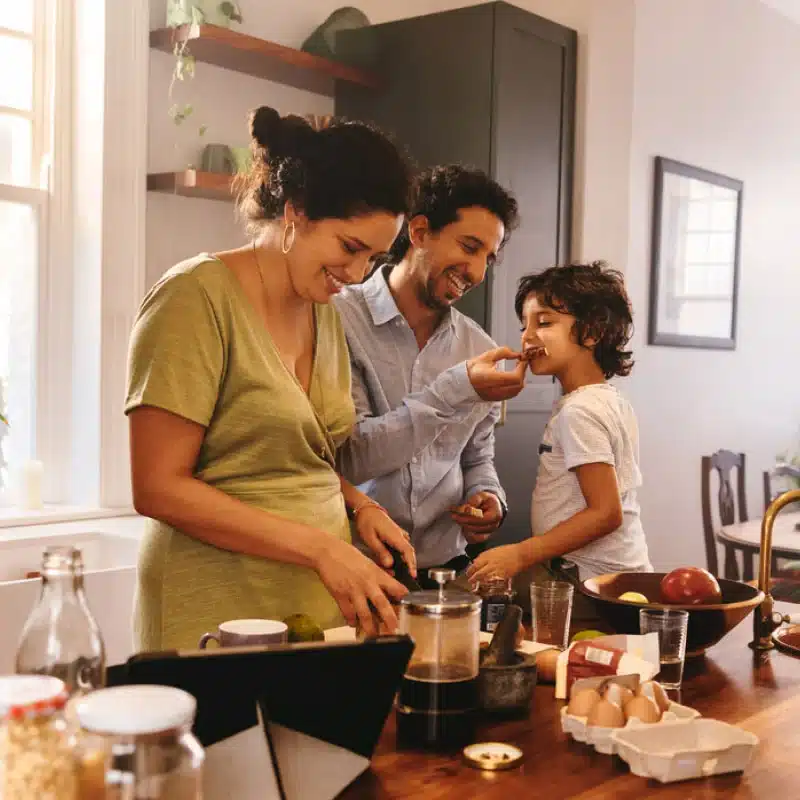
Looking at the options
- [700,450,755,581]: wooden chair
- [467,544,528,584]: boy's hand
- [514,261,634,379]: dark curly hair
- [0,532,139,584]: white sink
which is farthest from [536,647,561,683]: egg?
[700,450,755,581]: wooden chair

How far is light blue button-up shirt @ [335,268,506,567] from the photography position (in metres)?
2.37

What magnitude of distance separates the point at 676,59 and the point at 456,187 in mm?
3279

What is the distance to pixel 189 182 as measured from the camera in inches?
133

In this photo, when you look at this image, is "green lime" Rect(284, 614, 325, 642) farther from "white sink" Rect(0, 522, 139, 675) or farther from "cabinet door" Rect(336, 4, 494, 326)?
"cabinet door" Rect(336, 4, 494, 326)

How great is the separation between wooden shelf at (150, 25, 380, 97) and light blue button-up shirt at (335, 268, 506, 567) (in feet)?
4.04

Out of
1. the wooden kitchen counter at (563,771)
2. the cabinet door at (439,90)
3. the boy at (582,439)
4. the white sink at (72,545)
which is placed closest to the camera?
the wooden kitchen counter at (563,771)

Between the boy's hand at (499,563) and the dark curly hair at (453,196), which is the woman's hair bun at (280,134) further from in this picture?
the boy's hand at (499,563)

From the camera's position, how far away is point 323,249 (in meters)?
1.79

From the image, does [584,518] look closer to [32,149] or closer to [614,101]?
[32,149]

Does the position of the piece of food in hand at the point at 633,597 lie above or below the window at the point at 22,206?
below

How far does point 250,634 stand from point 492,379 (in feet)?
3.58

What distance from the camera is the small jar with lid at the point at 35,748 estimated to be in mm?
735

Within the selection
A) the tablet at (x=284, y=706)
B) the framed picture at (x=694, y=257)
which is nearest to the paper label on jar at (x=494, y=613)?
the tablet at (x=284, y=706)

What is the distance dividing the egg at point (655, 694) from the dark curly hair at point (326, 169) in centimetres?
86
